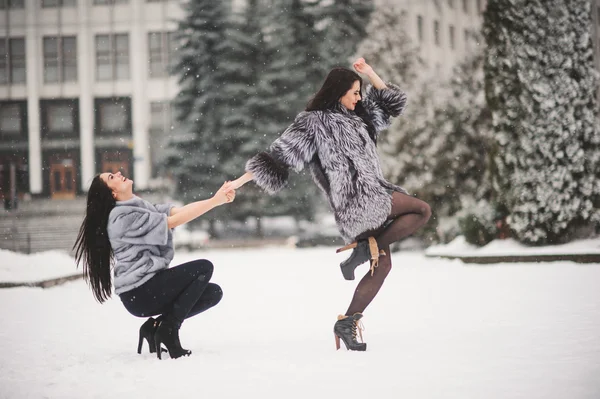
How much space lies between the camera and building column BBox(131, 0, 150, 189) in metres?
40.7

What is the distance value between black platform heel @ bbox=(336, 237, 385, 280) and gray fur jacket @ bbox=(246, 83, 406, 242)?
7 cm

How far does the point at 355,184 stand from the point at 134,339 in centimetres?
230

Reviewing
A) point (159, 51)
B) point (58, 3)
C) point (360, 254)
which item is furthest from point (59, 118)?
point (360, 254)

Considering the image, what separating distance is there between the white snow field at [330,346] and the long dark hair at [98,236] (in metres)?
0.53

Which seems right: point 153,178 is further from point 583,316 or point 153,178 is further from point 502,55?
point 583,316

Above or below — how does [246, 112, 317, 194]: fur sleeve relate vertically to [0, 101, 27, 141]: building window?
below

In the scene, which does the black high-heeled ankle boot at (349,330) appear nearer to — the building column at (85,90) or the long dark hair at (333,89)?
the long dark hair at (333,89)

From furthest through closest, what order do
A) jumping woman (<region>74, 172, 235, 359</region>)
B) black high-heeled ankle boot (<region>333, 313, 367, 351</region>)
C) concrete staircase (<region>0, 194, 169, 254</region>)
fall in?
concrete staircase (<region>0, 194, 169, 254</region>) → black high-heeled ankle boot (<region>333, 313, 367, 351</region>) → jumping woman (<region>74, 172, 235, 359</region>)

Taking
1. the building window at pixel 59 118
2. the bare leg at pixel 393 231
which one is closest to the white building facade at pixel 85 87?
the building window at pixel 59 118

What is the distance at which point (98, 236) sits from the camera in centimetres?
445

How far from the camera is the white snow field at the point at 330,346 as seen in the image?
3.46 metres

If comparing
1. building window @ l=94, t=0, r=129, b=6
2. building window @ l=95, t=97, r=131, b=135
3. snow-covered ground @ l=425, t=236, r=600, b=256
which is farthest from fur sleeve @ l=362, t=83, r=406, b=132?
building window @ l=94, t=0, r=129, b=6

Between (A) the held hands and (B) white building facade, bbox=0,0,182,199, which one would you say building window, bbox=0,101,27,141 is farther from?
(A) the held hands

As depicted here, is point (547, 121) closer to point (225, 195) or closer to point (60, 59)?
point (225, 195)
